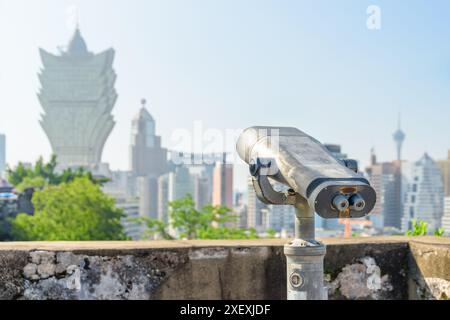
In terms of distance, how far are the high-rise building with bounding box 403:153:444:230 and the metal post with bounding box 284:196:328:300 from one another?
123315mm

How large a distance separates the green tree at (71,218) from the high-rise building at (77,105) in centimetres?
14057

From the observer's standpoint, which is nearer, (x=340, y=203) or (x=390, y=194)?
(x=340, y=203)

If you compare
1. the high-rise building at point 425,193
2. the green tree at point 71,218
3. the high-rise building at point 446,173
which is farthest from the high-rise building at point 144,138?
the green tree at point 71,218

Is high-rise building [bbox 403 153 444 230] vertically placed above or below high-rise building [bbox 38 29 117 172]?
below

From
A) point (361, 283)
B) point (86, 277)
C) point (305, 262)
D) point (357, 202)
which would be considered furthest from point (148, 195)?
point (357, 202)

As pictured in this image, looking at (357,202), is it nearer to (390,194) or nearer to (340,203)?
Answer: (340,203)

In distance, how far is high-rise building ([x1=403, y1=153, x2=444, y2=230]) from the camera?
12900 cm

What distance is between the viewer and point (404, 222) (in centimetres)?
13125

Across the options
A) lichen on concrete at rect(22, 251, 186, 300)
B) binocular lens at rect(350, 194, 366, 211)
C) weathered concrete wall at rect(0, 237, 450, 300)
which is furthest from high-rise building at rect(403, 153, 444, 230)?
binocular lens at rect(350, 194, 366, 211)

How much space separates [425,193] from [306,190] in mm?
135131

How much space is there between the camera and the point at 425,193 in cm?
13225

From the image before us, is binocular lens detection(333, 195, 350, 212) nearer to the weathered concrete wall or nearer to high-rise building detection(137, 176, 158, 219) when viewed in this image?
the weathered concrete wall

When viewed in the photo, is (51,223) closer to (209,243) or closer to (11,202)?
(11,202)
